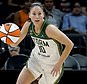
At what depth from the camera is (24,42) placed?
6.36 meters

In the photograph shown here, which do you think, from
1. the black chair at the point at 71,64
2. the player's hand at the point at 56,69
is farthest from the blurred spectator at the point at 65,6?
the player's hand at the point at 56,69

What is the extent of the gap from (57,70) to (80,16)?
3712mm

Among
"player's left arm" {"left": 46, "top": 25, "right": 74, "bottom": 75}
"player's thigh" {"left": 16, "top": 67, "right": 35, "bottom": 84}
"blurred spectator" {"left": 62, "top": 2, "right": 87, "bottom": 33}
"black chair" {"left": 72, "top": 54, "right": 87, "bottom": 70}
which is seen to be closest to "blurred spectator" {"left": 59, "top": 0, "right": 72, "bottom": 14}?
"blurred spectator" {"left": 62, "top": 2, "right": 87, "bottom": 33}

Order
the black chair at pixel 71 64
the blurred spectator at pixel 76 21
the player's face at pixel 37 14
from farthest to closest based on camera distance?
1. the blurred spectator at pixel 76 21
2. the black chair at pixel 71 64
3. the player's face at pixel 37 14

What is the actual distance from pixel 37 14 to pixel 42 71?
728 mm

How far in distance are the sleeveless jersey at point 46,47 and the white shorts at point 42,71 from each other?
67 mm

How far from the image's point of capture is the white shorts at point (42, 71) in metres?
4.32

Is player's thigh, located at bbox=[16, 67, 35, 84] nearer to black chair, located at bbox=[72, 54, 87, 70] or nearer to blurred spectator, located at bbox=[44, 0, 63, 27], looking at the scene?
black chair, located at bbox=[72, 54, 87, 70]

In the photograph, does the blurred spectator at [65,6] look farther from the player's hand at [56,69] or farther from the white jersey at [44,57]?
the player's hand at [56,69]

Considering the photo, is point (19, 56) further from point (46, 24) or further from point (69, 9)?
point (69, 9)

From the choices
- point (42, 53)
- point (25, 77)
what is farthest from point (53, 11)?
point (25, 77)

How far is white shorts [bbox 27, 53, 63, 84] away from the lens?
14.2 ft

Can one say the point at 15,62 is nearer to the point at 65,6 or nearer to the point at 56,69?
the point at 56,69

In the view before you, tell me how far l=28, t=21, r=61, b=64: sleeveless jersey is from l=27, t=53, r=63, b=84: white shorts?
7 cm
